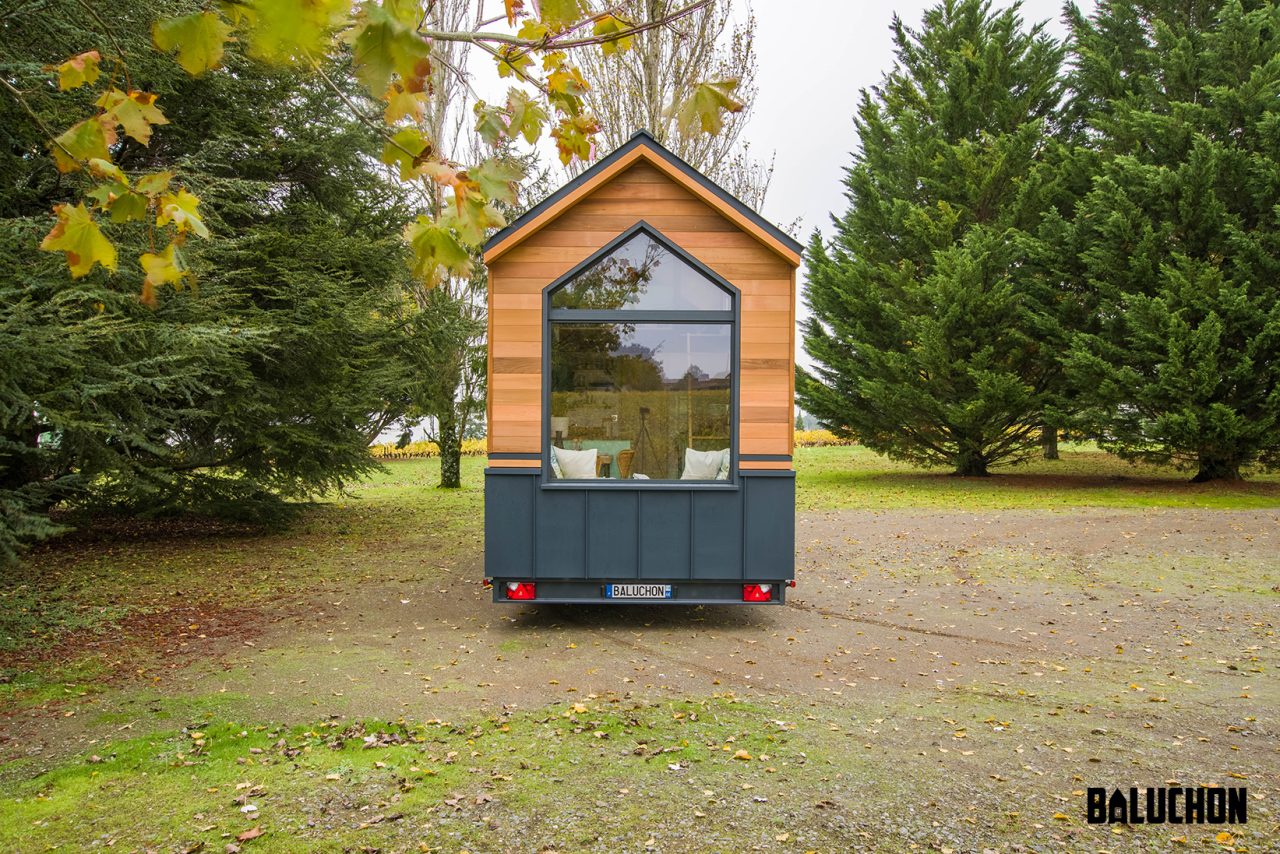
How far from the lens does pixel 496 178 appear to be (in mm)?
2576

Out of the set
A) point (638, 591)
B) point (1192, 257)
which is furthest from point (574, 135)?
point (1192, 257)

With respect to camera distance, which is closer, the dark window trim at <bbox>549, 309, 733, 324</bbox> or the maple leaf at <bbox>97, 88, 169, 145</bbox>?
the maple leaf at <bbox>97, 88, 169, 145</bbox>

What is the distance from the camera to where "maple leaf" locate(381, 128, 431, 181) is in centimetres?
275

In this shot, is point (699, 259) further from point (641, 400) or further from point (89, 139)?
point (89, 139)

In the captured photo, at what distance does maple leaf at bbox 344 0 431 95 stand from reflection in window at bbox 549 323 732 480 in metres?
5.09

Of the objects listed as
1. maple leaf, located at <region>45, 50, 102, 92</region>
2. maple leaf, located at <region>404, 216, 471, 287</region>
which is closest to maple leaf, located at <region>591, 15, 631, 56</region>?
maple leaf, located at <region>404, 216, 471, 287</region>

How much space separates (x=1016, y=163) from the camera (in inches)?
812

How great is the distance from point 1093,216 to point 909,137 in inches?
205

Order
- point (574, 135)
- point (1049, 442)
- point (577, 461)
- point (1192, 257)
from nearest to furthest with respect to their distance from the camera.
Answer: point (574, 135), point (577, 461), point (1192, 257), point (1049, 442)

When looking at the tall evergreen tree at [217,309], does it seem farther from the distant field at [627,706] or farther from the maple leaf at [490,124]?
the maple leaf at [490,124]

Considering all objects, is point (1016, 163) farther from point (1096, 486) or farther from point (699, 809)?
point (699, 809)

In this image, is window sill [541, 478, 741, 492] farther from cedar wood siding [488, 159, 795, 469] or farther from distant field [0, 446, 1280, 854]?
distant field [0, 446, 1280, 854]

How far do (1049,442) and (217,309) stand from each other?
21046 millimetres
